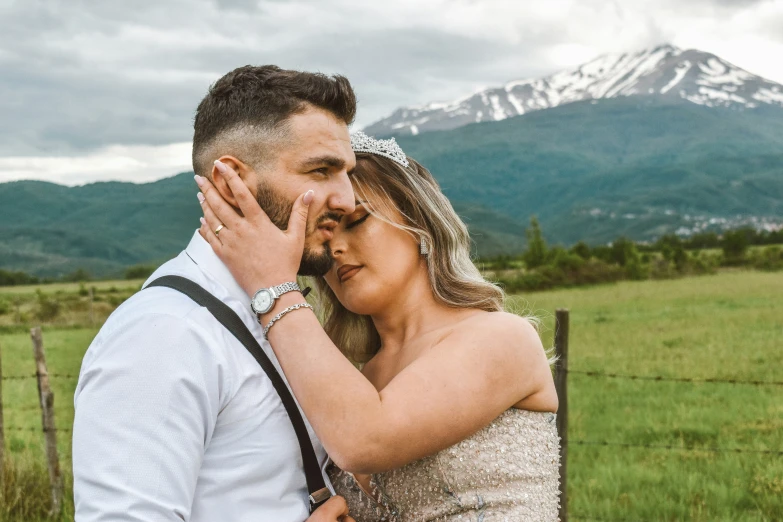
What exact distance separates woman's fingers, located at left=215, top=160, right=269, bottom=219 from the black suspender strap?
33cm

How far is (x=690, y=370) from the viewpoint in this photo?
54.5 ft

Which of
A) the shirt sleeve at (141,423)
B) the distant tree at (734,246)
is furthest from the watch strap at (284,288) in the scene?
the distant tree at (734,246)

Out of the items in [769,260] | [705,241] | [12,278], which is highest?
[769,260]

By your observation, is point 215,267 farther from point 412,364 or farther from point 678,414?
point 678,414

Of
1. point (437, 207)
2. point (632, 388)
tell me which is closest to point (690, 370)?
point (632, 388)

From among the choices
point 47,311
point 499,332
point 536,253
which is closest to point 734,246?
point 536,253

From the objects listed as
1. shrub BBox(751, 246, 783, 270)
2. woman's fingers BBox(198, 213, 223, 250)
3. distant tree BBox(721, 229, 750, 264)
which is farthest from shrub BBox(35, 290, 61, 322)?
distant tree BBox(721, 229, 750, 264)

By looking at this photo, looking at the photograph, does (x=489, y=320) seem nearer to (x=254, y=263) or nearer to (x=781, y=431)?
(x=254, y=263)

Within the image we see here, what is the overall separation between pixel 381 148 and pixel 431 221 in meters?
0.41

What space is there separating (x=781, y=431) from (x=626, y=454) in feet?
7.76

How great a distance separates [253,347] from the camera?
2268mm

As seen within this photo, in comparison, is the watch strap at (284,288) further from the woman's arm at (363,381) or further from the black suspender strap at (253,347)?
the black suspender strap at (253,347)

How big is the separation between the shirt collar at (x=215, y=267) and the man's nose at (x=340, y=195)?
427mm

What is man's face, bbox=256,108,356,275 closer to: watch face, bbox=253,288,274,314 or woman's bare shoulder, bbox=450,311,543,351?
watch face, bbox=253,288,274,314
